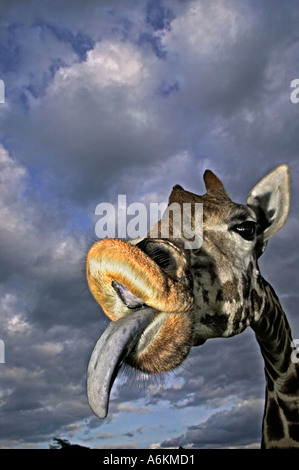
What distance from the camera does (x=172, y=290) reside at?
354 centimetres

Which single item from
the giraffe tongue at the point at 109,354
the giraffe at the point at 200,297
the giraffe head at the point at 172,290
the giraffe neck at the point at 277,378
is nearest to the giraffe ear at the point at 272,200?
the giraffe at the point at 200,297

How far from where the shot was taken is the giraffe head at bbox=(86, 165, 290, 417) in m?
3.38

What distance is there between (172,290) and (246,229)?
2125 mm

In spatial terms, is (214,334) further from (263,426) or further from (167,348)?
(263,426)

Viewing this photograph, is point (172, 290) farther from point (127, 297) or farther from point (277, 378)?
point (277, 378)

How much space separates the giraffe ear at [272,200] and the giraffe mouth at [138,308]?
2.33 meters

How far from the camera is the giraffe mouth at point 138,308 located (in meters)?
3.35

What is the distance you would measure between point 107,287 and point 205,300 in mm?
1169

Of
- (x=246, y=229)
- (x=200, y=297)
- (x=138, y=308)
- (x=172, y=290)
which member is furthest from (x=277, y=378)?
(x=172, y=290)

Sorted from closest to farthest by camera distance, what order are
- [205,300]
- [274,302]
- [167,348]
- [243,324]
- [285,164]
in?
[167,348]
[205,300]
[243,324]
[285,164]
[274,302]

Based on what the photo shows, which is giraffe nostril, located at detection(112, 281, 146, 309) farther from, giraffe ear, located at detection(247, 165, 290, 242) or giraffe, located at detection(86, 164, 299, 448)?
giraffe ear, located at detection(247, 165, 290, 242)

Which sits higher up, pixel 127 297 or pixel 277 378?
pixel 127 297
